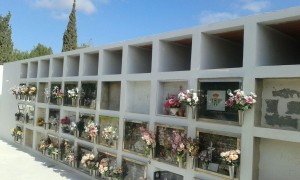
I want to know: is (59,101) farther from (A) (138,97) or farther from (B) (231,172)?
(B) (231,172)

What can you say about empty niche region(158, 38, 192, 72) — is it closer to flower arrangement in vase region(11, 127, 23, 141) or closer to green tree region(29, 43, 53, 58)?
flower arrangement in vase region(11, 127, 23, 141)

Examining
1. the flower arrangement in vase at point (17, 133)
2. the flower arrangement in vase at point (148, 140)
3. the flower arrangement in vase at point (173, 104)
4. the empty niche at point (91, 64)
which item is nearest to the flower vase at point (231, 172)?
the flower arrangement in vase at point (173, 104)

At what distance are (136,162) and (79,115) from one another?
3.25 m

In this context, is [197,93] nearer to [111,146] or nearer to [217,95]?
[217,95]

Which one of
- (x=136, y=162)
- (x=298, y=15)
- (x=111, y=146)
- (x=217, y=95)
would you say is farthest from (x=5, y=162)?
(x=298, y=15)

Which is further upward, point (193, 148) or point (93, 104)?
point (93, 104)

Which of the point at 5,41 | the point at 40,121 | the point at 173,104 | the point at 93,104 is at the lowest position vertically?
the point at 40,121

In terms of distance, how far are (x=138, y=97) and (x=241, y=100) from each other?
3.73 meters

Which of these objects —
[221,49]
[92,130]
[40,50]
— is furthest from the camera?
[40,50]

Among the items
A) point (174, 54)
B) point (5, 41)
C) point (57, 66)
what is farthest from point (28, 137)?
point (5, 41)

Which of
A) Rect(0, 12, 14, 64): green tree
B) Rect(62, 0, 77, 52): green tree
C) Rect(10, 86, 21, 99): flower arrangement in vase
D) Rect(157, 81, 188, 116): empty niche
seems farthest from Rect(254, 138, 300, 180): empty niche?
Rect(0, 12, 14, 64): green tree

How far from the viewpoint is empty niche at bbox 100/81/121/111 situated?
9730 millimetres

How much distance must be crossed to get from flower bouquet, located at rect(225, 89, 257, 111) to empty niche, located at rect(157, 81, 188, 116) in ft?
6.48

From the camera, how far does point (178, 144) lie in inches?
267
